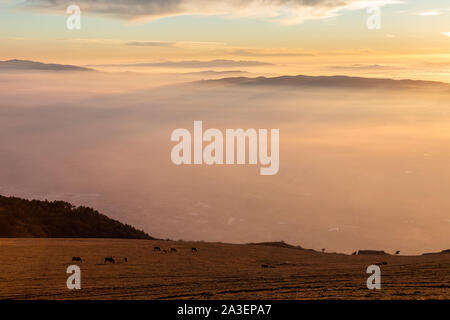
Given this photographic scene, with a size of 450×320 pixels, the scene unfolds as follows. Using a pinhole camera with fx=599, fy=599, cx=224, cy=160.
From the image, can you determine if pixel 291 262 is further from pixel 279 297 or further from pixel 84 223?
pixel 84 223

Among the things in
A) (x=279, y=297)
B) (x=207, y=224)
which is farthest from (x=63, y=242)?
(x=207, y=224)

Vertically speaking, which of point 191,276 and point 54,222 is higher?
point 191,276

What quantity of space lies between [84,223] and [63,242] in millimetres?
26046

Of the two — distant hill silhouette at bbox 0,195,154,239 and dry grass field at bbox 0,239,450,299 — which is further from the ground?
dry grass field at bbox 0,239,450,299

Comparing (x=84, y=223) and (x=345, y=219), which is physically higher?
(x=84, y=223)

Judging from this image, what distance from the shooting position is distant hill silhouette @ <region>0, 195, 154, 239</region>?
6315 centimetres

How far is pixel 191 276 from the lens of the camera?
2752cm

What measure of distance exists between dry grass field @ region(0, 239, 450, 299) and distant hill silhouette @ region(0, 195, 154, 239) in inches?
857

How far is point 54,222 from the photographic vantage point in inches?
2699

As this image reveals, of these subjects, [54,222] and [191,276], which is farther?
[54,222]

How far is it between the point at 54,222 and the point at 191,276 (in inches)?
1766
